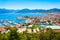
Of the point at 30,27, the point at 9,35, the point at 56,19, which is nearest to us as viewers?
the point at 9,35

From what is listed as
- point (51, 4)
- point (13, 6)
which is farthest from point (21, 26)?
point (51, 4)

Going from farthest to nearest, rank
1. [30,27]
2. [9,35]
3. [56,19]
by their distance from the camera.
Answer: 1. [56,19]
2. [30,27]
3. [9,35]

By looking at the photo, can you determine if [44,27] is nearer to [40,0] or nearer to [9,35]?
[40,0]

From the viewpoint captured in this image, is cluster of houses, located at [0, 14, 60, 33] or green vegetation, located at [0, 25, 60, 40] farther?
cluster of houses, located at [0, 14, 60, 33]

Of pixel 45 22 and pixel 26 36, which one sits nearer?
pixel 26 36

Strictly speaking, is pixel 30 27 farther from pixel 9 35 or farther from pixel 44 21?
pixel 9 35

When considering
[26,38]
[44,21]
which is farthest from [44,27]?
[26,38]

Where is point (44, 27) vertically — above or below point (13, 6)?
below

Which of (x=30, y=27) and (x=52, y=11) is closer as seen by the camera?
(x=30, y=27)

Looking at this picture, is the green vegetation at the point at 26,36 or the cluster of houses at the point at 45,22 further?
the cluster of houses at the point at 45,22
